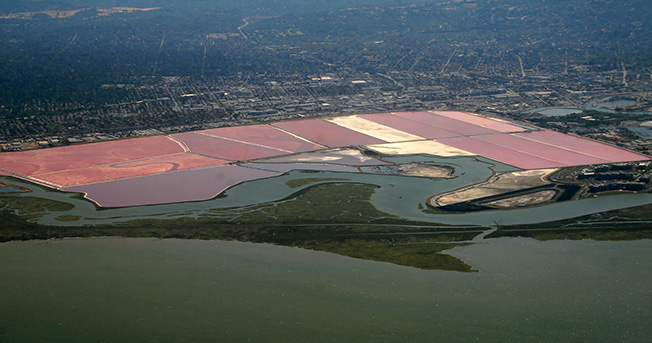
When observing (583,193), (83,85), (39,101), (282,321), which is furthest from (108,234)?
(83,85)

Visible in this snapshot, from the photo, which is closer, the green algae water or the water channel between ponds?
the green algae water

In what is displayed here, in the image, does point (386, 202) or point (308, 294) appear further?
point (386, 202)

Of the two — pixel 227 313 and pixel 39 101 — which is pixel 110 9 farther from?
pixel 227 313

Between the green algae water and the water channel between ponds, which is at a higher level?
the water channel between ponds

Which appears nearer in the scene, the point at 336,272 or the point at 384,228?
the point at 336,272
